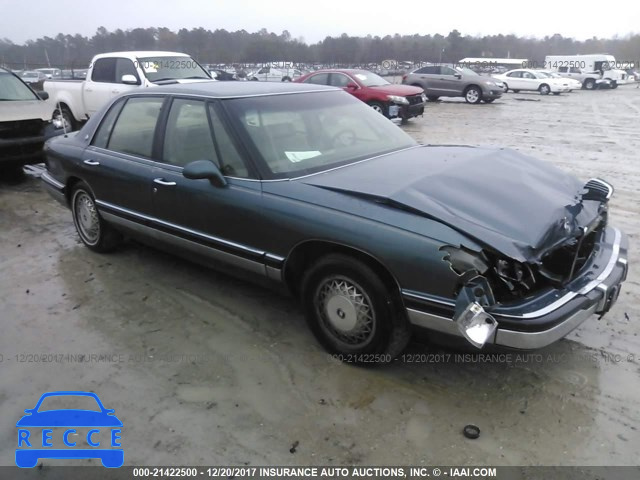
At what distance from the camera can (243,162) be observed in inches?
136

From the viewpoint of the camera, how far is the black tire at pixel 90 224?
193 inches

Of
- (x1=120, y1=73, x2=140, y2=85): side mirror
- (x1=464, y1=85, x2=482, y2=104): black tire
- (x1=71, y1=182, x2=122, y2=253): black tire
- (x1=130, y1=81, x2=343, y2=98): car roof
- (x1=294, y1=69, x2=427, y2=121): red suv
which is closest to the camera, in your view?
(x1=130, y1=81, x2=343, y2=98): car roof

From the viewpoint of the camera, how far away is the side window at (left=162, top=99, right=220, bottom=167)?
3.69 meters

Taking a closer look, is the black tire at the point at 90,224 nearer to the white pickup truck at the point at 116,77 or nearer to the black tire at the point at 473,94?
the white pickup truck at the point at 116,77

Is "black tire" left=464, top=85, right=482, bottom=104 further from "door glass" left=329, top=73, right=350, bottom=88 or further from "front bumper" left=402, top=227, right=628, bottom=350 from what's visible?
"front bumper" left=402, top=227, right=628, bottom=350

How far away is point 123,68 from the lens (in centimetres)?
1032

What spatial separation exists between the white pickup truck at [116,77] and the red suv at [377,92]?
13.5 feet

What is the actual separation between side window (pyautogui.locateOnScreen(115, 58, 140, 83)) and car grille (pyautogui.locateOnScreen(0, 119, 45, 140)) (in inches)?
102

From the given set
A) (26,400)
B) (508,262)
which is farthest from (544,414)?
(26,400)

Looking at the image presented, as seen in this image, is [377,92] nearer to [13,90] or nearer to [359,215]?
[13,90]

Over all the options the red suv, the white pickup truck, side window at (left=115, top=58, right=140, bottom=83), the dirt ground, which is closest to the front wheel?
the red suv

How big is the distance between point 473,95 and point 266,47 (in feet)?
94.3

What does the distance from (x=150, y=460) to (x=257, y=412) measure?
593 mm

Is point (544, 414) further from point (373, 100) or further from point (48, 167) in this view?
point (373, 100)
